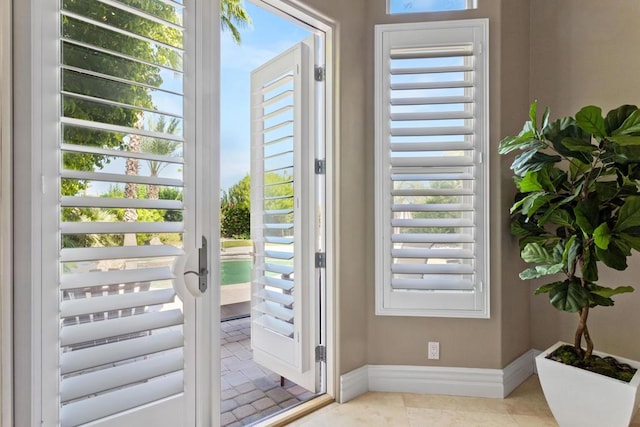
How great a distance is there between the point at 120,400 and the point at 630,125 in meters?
2.52

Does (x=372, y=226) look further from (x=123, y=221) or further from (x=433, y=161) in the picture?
(x=123, y=221)

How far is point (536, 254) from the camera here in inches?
75.8

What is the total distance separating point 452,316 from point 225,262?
329 cm

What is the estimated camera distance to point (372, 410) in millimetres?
2059

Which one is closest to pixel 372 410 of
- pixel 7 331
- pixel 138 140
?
pixel 7 331

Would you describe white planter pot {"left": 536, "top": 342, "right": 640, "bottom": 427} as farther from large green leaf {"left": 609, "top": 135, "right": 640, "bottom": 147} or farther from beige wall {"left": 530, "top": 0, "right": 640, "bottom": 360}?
large green leaf {"left": 609, "top": 135, "right": 640, "bottom": 147}

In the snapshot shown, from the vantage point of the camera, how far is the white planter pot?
165 cm

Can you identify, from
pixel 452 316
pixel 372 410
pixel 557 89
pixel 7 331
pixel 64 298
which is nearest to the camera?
pixel 7 331

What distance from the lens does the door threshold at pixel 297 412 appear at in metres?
1.92

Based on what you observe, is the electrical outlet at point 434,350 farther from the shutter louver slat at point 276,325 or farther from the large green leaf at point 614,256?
the large green leaf at point 614,256

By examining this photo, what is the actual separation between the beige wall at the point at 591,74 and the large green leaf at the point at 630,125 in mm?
862

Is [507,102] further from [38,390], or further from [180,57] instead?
[38,390]

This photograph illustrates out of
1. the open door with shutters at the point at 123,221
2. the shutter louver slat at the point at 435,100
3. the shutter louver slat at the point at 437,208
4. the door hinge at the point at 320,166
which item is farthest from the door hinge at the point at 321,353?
the shutter louver slat at the point at 435,100

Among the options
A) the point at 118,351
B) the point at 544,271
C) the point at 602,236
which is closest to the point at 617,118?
the point at 602,236
